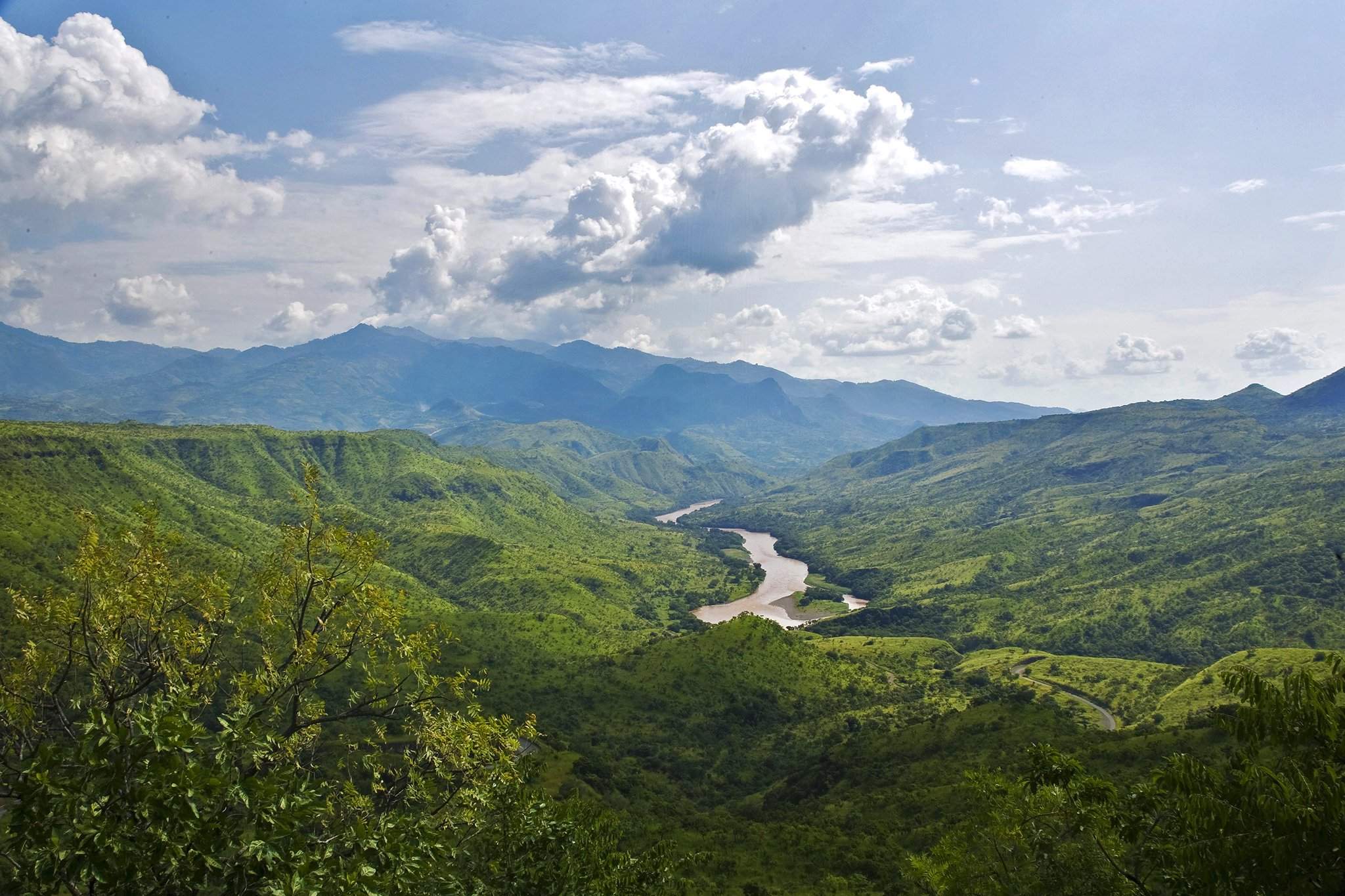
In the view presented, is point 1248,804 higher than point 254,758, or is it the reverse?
point 254,758

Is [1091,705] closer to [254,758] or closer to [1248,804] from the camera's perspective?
[1248,804]

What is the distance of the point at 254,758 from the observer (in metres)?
13.7

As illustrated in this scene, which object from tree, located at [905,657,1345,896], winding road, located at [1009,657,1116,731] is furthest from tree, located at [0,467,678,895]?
winding road, located at [1009,657,1116,731]

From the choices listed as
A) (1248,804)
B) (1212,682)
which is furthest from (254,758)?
(1212,682)

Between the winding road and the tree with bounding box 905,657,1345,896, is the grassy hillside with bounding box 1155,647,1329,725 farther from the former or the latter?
the tree with bounding box 905,657,1345,896

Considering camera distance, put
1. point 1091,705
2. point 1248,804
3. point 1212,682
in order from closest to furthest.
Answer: point 1248,804 < point 1212,682 < point 1091,705

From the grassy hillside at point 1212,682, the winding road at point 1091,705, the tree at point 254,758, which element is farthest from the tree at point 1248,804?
the grassy hillside at point 1212,682

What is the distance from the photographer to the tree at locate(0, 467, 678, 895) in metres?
11.2

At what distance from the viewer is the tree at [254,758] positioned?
11203mm

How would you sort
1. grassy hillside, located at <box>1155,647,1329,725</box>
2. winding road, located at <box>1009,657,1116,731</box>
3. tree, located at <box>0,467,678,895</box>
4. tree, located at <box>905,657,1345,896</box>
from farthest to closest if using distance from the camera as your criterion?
1. winding road, located at <box>1009,657,1116,731</box>
2. grassy hillside, located at <box>1155,647,1329,725</box>
3. tree, located at <box>905,657,1345,896</box>
4. tree, located at <box>0,467,678,895</box>

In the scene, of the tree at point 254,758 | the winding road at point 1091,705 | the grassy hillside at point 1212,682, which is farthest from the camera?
the winding road at point 1091,705

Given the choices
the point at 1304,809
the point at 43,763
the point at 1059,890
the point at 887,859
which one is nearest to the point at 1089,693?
the point at 887,859

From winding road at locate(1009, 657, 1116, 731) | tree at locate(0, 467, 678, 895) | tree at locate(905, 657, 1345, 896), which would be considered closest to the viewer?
tree at locate(0, 467, 678, 895)

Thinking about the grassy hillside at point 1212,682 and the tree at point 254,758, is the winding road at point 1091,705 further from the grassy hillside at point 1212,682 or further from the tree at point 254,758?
the tree at point 254,758
